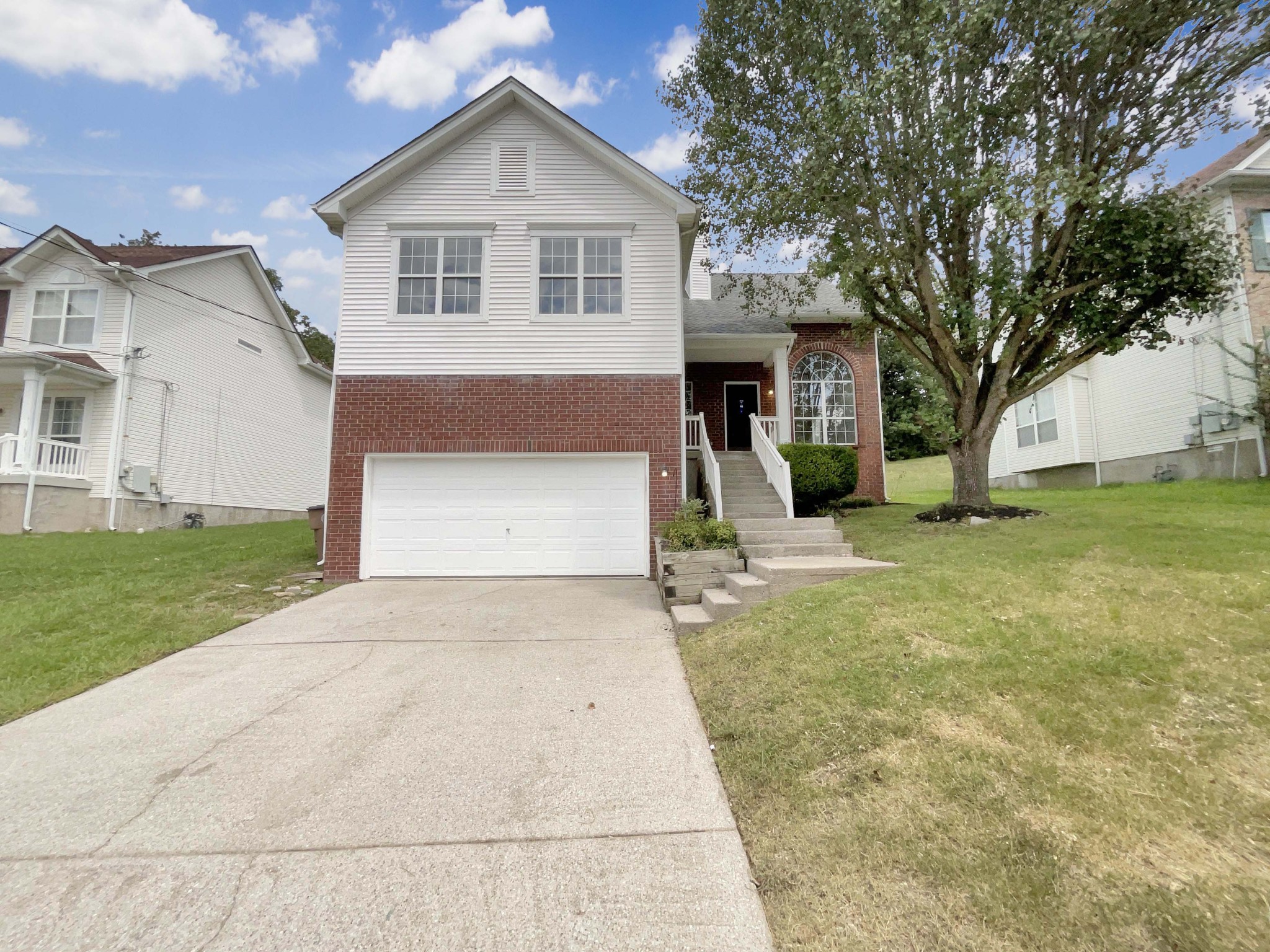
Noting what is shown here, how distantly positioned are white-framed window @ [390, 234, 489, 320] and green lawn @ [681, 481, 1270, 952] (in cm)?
703

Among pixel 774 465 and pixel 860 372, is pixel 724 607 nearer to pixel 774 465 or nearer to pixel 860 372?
pixel 774 465

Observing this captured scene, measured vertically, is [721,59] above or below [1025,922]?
above

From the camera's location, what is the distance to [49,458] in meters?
13.8

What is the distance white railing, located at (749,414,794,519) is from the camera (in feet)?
30.3

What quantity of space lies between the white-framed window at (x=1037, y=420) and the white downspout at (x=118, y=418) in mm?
23673

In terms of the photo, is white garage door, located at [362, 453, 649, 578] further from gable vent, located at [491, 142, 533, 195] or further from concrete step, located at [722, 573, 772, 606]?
gable vent, located at [491, 142, 533, 195]

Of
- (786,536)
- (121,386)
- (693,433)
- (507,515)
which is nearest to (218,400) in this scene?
(121,386)

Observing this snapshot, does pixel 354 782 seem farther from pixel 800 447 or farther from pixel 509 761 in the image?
pixel 800 447

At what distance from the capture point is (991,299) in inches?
358

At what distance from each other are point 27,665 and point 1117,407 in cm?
2122

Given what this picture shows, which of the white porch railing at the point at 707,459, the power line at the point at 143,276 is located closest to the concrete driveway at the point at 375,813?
the white porch railing at the point at 707,459

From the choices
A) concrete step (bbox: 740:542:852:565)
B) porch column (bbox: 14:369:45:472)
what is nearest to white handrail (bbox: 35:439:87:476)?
porch column (bbox: 14:369:45:472)

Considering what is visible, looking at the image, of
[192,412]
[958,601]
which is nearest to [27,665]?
[958,601]

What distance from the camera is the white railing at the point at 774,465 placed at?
30.3ft
